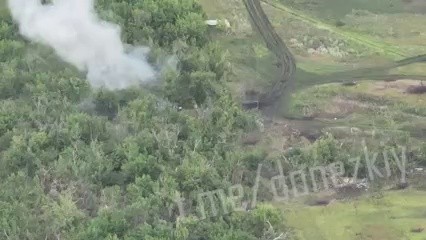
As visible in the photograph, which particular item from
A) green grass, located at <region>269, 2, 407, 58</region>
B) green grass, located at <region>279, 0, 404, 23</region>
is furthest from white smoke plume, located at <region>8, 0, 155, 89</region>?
green grass, located at <region>279, 0, 404, 23</region>

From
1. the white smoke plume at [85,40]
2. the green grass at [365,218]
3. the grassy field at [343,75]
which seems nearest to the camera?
the green grass at [365,218]

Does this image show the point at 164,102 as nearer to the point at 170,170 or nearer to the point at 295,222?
the point at 170,170

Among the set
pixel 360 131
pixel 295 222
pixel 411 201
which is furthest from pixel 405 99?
pixel 295 222

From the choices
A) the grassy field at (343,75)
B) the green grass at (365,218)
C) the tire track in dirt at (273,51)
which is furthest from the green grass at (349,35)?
the green grass at (365,218)

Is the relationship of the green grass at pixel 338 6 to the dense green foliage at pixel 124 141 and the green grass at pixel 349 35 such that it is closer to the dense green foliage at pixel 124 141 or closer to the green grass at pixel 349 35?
the green grass at pixel 349 35

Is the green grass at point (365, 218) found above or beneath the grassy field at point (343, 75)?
beneath

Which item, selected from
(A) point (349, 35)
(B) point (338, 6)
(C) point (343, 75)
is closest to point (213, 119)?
(C) point (343, 75)

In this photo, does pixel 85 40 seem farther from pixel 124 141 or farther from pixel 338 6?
pixel 338 6
